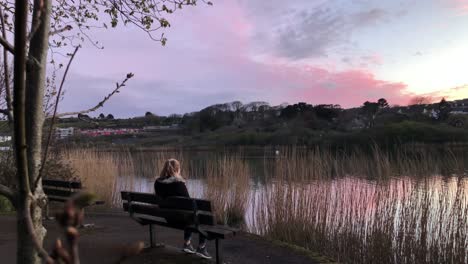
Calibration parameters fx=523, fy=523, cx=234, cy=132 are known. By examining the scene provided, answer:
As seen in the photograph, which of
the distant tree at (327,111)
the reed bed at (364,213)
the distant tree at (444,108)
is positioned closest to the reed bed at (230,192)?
the reed bed at (364,213)

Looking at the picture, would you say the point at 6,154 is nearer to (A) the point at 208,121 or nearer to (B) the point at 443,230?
(B) the point at 443,230

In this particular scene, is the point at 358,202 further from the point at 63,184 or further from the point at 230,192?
the point at 63,184

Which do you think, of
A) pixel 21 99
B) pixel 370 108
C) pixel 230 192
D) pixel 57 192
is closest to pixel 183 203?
pixel 57 192

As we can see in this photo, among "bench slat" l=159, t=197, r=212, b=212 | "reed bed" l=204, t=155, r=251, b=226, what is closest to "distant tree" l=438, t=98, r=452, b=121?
"reed bed" l=204, t=155, r=251, b=226

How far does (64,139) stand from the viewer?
51.0 feet

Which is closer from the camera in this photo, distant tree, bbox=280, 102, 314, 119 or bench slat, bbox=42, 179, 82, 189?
bench slat, bbox=42, 179, 82, 189

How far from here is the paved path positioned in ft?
22.4

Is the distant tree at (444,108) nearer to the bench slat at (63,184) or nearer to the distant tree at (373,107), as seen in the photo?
the distant tree at (373,107)

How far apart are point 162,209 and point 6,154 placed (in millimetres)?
7228

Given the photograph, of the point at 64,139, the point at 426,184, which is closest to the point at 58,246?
the point at 426,184

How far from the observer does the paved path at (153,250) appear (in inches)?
269

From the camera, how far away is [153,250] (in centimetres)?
721

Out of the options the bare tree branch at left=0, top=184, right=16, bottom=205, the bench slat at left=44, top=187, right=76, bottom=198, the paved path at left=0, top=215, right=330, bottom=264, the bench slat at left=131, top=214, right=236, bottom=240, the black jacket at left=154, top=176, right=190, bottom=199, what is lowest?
the paved path at left=0, top=215, right=330, bottom=264

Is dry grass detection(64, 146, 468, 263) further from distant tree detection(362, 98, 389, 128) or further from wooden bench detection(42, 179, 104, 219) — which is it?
distant tree detection(362, 98, 389, 128)
